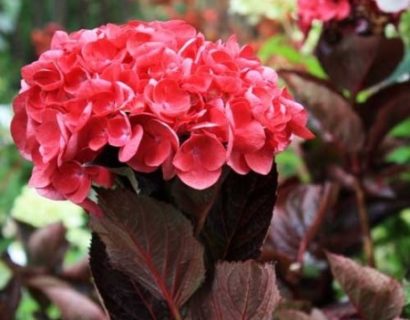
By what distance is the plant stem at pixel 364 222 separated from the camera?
1.07 m

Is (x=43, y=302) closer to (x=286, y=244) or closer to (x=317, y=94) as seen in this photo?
(x=286, y=244)

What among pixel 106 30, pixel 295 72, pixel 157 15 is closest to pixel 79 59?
pixel 106 30

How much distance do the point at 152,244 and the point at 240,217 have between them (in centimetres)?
7

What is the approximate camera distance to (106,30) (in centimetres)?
63

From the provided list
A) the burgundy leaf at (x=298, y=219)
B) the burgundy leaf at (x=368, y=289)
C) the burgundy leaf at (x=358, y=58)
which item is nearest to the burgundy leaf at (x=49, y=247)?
the burgundy leaf at (x=298, y=219)

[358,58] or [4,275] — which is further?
[4,275]

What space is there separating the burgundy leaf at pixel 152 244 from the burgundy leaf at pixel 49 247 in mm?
618

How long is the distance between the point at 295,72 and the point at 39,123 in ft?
1.61

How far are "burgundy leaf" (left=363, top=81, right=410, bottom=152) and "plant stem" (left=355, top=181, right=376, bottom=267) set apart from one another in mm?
71

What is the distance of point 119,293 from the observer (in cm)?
63

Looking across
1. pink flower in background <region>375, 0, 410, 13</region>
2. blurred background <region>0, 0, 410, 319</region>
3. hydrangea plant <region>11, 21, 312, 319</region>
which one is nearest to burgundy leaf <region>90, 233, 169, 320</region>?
hydrangea plant <region>11, 21, 312, 319</region>

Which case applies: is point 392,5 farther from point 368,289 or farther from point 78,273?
point 78,273

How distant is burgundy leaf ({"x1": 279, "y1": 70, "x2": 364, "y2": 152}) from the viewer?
1020mm

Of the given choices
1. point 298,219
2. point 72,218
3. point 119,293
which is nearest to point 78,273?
point 298,219
